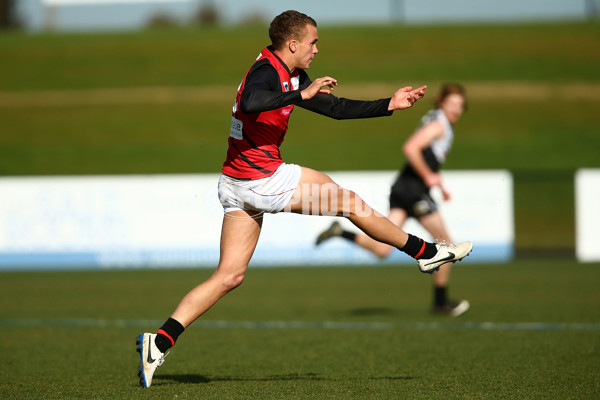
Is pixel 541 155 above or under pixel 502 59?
under

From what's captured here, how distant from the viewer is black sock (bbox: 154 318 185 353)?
5.10m

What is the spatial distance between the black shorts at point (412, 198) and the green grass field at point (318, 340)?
1.11 metres

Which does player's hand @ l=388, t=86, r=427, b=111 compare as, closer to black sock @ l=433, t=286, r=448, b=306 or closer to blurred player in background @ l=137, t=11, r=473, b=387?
blurred player in background @ l=137, t=11, r=473, b=387

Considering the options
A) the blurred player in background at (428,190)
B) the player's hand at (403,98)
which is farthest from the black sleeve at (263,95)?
the blurred player in background at (428,190)

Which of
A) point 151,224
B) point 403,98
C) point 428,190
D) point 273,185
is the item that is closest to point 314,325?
point 428,190

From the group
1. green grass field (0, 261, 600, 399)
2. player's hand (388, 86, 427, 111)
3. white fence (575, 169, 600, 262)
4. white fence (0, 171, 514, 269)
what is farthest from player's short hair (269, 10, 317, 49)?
white fence (575, 169, 600, 262)

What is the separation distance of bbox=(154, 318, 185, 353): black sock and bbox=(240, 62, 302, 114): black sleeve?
4.86 feet

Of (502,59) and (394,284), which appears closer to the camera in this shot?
(394,284)

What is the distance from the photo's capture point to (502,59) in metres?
30.5

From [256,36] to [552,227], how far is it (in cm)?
1727

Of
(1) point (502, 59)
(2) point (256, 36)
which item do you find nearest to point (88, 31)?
(2) point (256, 36)

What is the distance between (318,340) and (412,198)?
220 cm

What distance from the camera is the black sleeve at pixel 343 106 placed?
17.1 feet

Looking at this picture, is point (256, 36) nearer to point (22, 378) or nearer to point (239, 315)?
point (239, 315)
